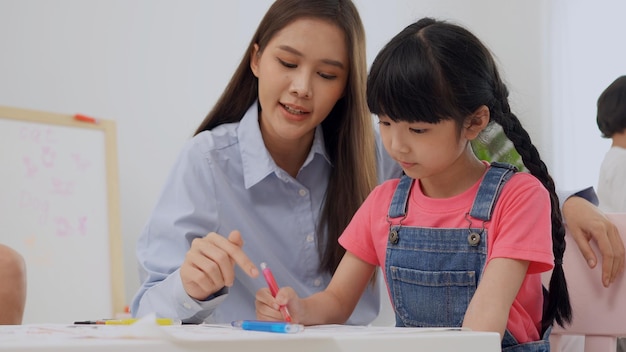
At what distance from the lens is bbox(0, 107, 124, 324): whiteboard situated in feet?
8.87

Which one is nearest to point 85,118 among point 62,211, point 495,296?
point 62,211

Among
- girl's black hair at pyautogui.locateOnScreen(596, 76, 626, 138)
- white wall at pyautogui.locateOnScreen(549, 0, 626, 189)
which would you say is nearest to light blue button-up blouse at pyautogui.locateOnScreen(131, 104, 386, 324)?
girl's black hair at pyautogui.locateOnScreen(596, 76, 626, 138)

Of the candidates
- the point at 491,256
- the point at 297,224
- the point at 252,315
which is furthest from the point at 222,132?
the point at 491,256

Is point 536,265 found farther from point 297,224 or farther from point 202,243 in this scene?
point 297,224

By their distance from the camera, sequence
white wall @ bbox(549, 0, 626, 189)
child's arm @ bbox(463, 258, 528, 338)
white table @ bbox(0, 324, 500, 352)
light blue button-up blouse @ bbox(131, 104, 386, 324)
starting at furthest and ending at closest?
white wall @ bbox(549, 0, 626, 189) → light blue button-up blouse @ bbox(131, 104, 386, 324) → child's arm @ bbox(463, 258, 528, 338) → white table @ bbox(0, 324, 500, 352)

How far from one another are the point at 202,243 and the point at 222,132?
0.45 metres

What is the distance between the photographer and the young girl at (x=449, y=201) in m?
0.98

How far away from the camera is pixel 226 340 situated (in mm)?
502

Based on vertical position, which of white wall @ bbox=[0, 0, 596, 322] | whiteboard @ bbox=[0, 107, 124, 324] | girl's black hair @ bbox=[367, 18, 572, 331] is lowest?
whiteboard @ bbox=[0, 107, 124, 324]

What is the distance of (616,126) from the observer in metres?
2.52

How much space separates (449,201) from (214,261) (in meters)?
0.32

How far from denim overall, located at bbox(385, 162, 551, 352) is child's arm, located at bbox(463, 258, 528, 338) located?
0.07 metres

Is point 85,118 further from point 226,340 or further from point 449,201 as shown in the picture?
point 226,340

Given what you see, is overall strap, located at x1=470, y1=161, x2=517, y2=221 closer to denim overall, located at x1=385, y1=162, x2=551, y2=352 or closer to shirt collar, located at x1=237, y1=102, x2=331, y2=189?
denim overall, located at x1=385, y1=162, x2=551, y2=352
